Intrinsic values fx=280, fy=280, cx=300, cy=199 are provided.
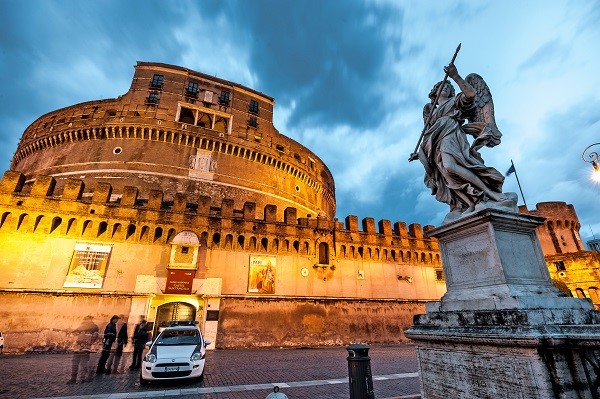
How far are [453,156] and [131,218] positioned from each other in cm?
1755

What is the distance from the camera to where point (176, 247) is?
16.6m

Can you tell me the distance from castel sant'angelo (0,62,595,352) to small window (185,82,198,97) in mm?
403

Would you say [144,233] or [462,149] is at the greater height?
[144,233]

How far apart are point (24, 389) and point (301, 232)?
14.7m

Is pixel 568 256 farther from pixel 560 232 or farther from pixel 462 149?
pixel 462 149

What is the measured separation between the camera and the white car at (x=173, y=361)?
736 cm

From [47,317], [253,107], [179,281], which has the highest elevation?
[253,107]

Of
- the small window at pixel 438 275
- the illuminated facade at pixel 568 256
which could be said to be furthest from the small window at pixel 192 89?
the illuminated facade at pixel 568 256

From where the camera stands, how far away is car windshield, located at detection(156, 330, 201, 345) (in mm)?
Answer: 8414

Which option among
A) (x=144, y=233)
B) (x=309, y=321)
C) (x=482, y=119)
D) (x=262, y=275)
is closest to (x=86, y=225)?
(x=144, y=233)

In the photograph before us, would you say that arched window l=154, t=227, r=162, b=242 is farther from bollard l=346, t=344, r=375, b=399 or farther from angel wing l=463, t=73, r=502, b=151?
angel wing l=463, t=73, r=502, b=151

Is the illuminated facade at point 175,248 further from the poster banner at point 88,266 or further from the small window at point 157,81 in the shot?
the small window at point 157,81

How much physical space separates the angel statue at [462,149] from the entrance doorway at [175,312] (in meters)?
16.7

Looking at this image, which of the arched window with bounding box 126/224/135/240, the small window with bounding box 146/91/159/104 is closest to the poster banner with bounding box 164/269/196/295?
the arched window with bounding box 126/224/135/240
